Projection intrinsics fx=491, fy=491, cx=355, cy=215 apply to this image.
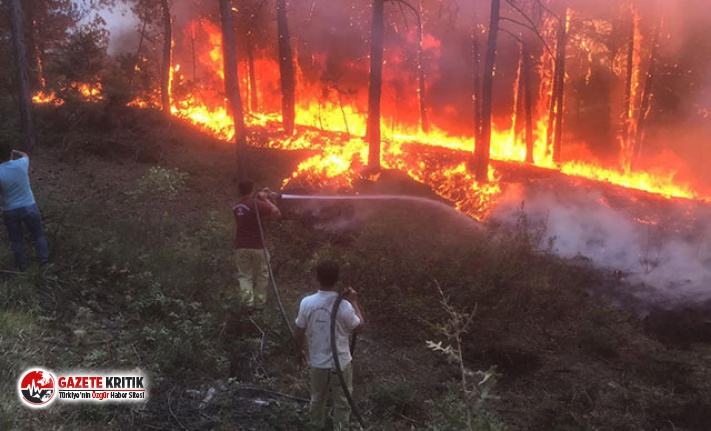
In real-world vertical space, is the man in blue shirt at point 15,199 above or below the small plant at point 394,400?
above

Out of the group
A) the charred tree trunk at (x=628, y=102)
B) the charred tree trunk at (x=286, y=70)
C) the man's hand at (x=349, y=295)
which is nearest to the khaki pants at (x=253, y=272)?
the man's hand at (x=349, y=295)

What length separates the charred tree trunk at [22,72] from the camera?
13.2 metres

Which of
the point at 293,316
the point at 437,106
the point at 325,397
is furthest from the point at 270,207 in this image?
the point at 437,106

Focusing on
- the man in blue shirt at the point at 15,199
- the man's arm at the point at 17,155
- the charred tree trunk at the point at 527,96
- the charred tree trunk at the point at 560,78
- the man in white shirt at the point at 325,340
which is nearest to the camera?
the man in white shirt at the point at 325,340

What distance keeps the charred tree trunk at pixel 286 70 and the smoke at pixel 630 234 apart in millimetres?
10160

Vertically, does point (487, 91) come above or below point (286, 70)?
below

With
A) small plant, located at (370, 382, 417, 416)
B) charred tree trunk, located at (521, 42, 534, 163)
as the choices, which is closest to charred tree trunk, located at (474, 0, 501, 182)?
charred tree trunk, located at (521, 42, 534, 163)

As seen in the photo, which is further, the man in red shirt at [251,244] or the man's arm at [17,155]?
the man in red shirt at [251,244]

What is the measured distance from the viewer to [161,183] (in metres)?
13.9

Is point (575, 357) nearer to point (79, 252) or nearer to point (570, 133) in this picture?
point (79, 252)

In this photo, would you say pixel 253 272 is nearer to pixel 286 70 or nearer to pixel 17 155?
pixel 17 155

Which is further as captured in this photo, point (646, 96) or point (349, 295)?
point (646, 96)

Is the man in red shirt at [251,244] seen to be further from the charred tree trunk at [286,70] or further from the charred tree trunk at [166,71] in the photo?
the charred tree trunk at [166,71]

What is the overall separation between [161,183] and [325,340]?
1070 centimetres
